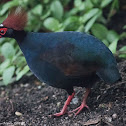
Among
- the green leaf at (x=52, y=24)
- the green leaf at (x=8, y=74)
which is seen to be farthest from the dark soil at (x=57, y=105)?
the green leaf at (x=52, y=24)

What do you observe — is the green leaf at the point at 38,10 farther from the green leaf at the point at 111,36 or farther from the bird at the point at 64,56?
the bird at the point at 64,56

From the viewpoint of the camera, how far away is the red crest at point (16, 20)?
356 centimetres

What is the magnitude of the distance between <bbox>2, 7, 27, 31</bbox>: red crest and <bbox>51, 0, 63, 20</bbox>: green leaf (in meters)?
1.74

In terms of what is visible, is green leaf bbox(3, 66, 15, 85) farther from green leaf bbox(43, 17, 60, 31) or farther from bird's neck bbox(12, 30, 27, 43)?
bird's neck bbox(12, 30, 27, 43)

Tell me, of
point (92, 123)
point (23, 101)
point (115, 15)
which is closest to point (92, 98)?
point (92, 123)

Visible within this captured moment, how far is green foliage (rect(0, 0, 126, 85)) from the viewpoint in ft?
15.5

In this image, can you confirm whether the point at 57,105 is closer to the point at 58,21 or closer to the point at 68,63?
the point at 68,63

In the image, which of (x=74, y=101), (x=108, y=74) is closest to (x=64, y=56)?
(x=108, y=74)

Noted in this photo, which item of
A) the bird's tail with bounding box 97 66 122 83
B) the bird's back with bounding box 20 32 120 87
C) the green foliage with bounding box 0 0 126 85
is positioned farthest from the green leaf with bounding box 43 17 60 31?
the bird's tail with bounding box 97 66 122 83

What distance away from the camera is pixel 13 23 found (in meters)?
3.56

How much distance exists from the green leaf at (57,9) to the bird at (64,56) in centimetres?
175

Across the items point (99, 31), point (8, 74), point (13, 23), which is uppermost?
point (13, 23)

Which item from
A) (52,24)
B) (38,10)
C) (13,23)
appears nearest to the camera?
(13,23)

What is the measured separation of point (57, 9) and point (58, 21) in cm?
35
